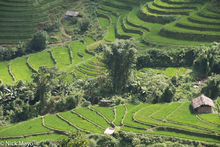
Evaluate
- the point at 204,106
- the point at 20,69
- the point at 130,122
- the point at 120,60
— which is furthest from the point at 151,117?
the point at 20,69

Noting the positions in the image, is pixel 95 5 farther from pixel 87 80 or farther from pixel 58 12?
pixel 87 80

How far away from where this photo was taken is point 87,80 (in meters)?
52.3

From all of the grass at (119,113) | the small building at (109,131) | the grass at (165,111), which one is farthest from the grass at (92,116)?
the grass at (165,111)

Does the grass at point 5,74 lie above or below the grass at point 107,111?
above

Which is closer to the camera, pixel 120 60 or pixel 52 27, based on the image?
pixel 120 60

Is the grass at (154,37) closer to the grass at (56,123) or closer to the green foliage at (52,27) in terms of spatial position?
the green foliage at (52,27)

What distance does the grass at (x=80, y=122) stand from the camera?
39.5 metres

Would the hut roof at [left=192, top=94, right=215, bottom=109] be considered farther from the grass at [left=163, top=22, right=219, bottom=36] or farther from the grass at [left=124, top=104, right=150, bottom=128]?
the grass at [left=163, top=22, right=219, bottom=36]

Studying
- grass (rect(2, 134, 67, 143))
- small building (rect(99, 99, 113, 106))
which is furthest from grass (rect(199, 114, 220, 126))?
grass (rect(2, 134, 67, 143))

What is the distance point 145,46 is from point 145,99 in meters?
15.5

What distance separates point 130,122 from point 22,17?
40366mm

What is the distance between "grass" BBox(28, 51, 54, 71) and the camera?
201 ft

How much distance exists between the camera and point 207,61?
52812 millimetres

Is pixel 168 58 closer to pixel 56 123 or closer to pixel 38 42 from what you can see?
pixel 56 123
